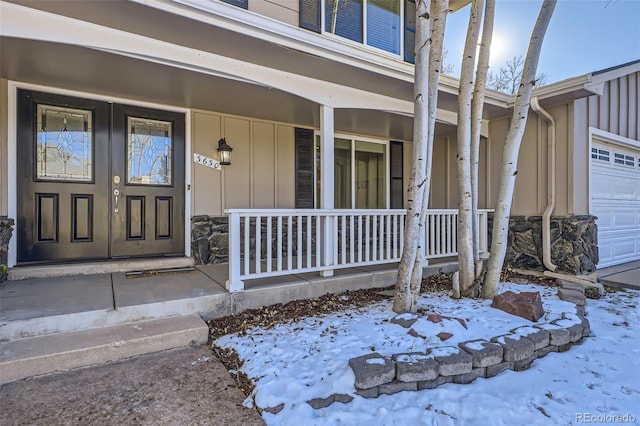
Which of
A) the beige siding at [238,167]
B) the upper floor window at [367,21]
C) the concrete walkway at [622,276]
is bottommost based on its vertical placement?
the concrete walkway at [622,276]

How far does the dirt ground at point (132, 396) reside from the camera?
165 cm

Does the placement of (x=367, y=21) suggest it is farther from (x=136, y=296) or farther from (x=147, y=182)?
(x=136, y=296)

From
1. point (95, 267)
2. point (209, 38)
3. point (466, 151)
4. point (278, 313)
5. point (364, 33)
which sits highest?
point (364, 33)

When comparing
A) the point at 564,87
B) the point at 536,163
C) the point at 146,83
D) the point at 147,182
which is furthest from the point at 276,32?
the point at 536,163

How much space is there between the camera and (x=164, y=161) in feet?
13.8

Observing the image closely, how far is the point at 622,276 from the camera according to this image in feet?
14.9

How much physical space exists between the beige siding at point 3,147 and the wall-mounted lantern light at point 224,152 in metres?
2.15

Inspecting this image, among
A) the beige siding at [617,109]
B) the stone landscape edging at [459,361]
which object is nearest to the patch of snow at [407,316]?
the stone landscape edging at [459,361]

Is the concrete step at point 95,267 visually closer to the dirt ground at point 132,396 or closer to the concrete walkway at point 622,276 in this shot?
the dirt ground at point 132,396

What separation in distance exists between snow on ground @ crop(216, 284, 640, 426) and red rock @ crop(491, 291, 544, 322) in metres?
0.09

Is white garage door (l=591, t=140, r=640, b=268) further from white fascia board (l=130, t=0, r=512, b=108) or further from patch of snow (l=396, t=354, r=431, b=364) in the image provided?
patch of snow (l=396, t=354, r=431, b=364)

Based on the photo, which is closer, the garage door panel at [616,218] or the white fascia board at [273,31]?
the white fascia board at [273,31]

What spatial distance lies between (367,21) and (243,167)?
9.04 feet

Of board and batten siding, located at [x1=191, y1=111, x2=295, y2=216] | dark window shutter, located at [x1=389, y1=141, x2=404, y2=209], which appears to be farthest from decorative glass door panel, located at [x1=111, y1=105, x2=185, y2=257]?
dark window shutter, located at [x1=389, y1=141, x2=404, y2=209]
